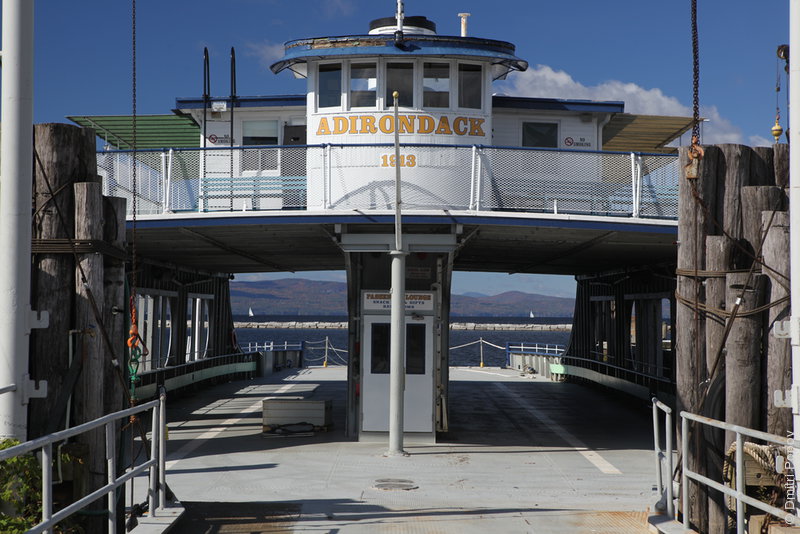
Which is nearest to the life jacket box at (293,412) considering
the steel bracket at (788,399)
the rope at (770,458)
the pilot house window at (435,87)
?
the pilot house window at (435,87)

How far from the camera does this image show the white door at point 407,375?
17.0m

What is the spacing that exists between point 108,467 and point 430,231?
934cm

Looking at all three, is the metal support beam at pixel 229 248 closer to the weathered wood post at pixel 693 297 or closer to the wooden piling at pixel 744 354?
the weathered wood post at pixel 693 297

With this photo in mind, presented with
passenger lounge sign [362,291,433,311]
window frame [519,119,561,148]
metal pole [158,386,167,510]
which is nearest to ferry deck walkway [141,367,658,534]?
metal pole [158,386,167,510]

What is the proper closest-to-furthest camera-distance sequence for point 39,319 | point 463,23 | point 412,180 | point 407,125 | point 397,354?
point 39,319
point 397,354
point 412,180
point 407,125
point 463,23

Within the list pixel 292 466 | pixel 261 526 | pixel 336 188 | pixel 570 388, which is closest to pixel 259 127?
pixel 336 188

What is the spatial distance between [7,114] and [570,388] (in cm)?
2553

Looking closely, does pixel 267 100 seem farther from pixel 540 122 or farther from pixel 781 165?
pixel 781 165

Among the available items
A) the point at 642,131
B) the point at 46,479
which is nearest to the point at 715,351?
the point at 46,479

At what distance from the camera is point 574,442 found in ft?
58.0

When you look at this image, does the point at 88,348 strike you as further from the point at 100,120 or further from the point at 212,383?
the point at 212,383

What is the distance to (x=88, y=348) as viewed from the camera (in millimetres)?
8438

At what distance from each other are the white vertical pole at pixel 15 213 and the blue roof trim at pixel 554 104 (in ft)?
43.1

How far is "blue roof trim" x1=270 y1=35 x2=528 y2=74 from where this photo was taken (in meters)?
17.3
